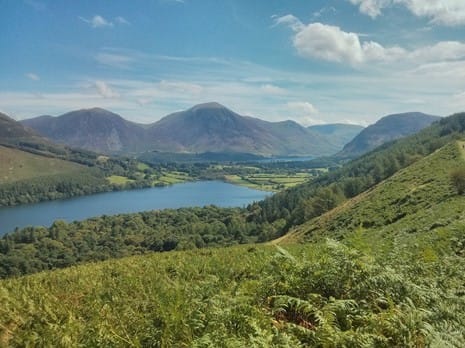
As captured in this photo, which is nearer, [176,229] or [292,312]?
[292,312]

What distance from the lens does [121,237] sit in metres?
111

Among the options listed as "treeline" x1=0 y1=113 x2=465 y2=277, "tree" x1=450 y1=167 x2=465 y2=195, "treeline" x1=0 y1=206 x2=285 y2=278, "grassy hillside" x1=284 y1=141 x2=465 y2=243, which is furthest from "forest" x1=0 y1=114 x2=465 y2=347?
"treeline" x1=0 y1=206 x2=285 y2=278

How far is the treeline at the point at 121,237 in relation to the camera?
8769cm

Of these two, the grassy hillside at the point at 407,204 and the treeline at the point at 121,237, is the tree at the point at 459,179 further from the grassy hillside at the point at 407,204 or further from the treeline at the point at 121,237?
the treeline at the point at 121,237

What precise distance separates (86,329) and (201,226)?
10861 cm

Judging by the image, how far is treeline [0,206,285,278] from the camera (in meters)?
87.7

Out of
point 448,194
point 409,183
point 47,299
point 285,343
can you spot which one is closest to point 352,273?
point 285,343

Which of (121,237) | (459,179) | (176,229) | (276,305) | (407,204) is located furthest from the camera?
(176,229)

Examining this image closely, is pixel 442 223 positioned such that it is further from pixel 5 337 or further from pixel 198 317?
pixel 5 337

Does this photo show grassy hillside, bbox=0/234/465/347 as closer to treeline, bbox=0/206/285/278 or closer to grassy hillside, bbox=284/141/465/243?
grassy hillside, bbox=284/141/465/243

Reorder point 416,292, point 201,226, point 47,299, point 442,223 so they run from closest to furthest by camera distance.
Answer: point 416,292
point 47,299
point 442,223
point 201,226

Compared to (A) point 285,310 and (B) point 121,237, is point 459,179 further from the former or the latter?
(B) point 121,237

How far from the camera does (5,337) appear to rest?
7.60 meters

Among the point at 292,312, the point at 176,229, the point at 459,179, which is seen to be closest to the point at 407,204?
the point at 459,179
